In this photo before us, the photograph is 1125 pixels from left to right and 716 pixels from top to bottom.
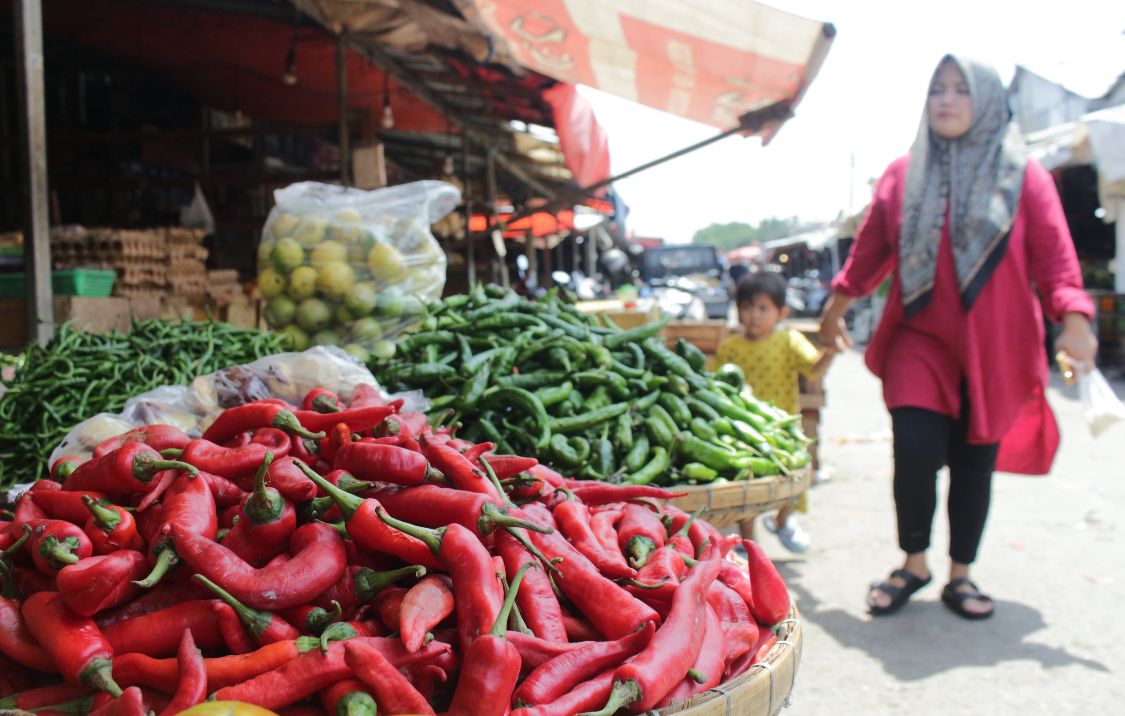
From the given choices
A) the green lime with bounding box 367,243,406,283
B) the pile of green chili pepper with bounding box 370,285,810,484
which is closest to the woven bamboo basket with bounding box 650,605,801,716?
the pile of green chili pepper with bounding box 370,285,810,484

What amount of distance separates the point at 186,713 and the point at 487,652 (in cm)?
45

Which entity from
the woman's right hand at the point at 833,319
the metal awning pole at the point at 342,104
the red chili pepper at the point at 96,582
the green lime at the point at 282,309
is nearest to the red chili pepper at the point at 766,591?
the red chili pepper at the point at 96,582

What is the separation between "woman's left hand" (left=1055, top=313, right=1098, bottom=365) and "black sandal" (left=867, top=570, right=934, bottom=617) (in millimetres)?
1285

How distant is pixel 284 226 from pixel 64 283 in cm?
143

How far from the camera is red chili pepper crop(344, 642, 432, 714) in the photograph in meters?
1.33

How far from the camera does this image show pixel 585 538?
188 centimetres

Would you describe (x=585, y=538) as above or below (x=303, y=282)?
below

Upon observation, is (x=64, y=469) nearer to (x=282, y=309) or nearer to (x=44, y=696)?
(x=44, y=696)

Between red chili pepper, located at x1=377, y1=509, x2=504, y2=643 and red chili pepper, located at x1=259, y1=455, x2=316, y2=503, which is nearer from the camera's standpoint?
red chili pepper, located at x1=377, y1=509, x2=504, y2=643

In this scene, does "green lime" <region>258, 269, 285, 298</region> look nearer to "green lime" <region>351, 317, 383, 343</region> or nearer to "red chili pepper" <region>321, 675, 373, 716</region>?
"green lime" <region>351, 317, 383, 343</region>

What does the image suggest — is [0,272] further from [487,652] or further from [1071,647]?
[1071,647]

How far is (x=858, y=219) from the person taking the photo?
17.2 metres

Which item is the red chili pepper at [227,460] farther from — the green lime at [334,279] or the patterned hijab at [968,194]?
the patterned hijab at [968,194]

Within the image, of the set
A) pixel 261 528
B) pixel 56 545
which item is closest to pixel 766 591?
pixel 261 528
